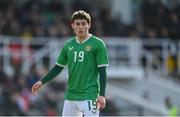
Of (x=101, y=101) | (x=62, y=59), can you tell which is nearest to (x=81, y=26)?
(x=62, y=59)

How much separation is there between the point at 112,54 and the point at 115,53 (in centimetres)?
11

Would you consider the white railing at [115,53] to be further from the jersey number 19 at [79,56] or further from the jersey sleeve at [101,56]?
the jersey sleeve at [101,56]

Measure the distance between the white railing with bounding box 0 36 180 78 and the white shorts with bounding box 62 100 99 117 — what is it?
11.0 metres

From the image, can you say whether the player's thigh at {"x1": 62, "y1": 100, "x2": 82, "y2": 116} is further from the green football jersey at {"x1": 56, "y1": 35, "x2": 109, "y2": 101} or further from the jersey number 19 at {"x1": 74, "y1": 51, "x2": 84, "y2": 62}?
the jersey number 19 at {"x1": 74, "y1": 51, "x2": 84, "y2": 62}

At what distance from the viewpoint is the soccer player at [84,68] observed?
1039cm

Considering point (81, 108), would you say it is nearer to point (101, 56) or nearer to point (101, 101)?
point (101, 101)

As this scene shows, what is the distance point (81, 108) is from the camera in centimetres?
1048

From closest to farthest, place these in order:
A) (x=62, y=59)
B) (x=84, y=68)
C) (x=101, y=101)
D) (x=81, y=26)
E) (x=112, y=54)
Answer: (x=101, y=101) < (x=81, y=26) < (x=84, y=68) < (x=62, y=59) < (x=112, y=54)

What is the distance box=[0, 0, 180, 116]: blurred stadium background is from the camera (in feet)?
67.9

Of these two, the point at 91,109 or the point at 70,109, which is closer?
the point at 91,109

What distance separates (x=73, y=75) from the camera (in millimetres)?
10547

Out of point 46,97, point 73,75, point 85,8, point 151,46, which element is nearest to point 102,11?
point 85,8

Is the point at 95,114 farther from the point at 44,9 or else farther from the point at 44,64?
the point at 44,9

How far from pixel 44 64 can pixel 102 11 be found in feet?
11.6
